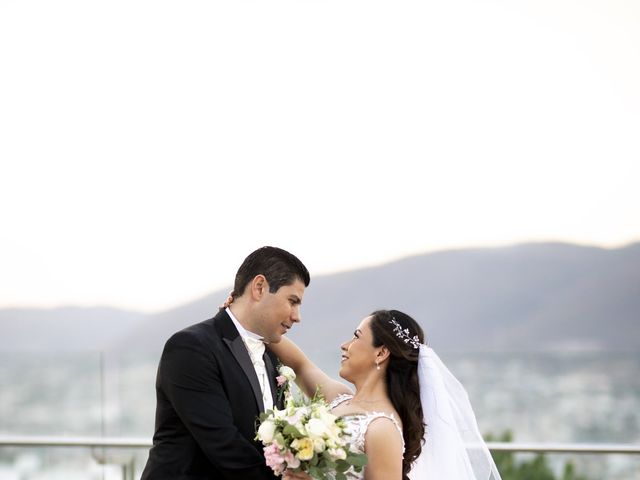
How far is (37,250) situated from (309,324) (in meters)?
4.46

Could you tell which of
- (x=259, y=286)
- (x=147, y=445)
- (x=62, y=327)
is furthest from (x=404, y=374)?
(x=62, y=327)

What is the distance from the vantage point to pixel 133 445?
4980mm

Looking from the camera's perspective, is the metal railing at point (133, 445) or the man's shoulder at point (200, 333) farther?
the metal railing at point (133, 445)

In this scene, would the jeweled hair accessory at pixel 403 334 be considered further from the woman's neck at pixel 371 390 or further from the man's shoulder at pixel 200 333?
the man's shoulder at pixel 200 333

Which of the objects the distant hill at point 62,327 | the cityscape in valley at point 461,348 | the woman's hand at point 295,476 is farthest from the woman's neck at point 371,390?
the distant hill at point 62,327

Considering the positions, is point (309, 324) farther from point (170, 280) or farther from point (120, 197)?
point (120, 197)

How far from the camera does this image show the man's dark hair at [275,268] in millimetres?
3199

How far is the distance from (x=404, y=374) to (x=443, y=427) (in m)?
0.27

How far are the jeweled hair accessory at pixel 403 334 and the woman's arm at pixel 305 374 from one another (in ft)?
1.22

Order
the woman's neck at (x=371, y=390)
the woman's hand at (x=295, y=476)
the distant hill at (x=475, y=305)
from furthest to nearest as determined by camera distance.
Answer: the distant hill at (x=475, y=305), the woman's neck at (x=371, y=390), the woman's hand at (x=295, y=476)

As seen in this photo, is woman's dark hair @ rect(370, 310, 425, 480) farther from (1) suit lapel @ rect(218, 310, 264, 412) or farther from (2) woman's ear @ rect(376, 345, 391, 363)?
(1) suit lapel @ rect(218, 310, 264, 412)

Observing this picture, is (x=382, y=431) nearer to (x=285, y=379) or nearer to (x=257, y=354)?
(x=285, y=379)

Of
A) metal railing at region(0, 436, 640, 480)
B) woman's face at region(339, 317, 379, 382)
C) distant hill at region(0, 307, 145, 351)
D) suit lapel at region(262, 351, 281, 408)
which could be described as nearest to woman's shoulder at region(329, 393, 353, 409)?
woman's face at region(339, 317, 379, 382)

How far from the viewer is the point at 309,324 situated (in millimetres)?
13969
